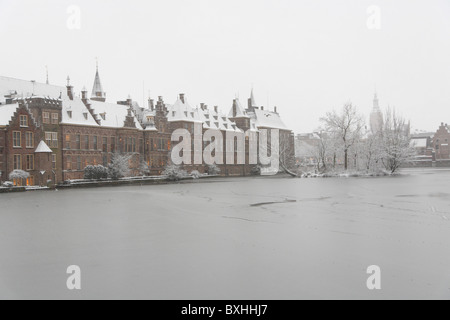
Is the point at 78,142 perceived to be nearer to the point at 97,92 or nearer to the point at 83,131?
the point at 83,131

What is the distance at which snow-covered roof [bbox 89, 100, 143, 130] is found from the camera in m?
63.4

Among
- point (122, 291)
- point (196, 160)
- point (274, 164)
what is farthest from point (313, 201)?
point (274, 164)

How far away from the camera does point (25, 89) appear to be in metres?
57.5

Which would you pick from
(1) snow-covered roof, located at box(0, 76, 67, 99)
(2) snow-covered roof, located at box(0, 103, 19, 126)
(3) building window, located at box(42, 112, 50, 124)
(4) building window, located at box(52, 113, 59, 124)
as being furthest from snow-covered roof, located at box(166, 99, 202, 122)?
(2) snow-covered roof, located at box(0, 103, 19, 126)

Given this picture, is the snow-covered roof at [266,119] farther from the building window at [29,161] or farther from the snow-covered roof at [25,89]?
the building window at [29,161]

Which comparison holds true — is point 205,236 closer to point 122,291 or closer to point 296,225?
point 296,225

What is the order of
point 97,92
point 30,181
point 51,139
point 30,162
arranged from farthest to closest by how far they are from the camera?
point 97,92, point 51,139, point 30,162, point 30,181

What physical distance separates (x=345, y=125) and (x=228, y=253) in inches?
2666

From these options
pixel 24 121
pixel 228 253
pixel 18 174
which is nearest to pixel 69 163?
pixel 24 121

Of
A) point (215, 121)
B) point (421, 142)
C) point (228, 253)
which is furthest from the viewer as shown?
point (421, 142)

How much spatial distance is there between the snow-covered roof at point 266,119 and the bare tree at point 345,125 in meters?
25.7

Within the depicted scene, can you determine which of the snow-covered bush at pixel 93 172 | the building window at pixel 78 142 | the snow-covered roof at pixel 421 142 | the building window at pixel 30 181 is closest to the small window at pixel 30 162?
the building window at pixel 30 181

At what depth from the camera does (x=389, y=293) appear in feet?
31.1
